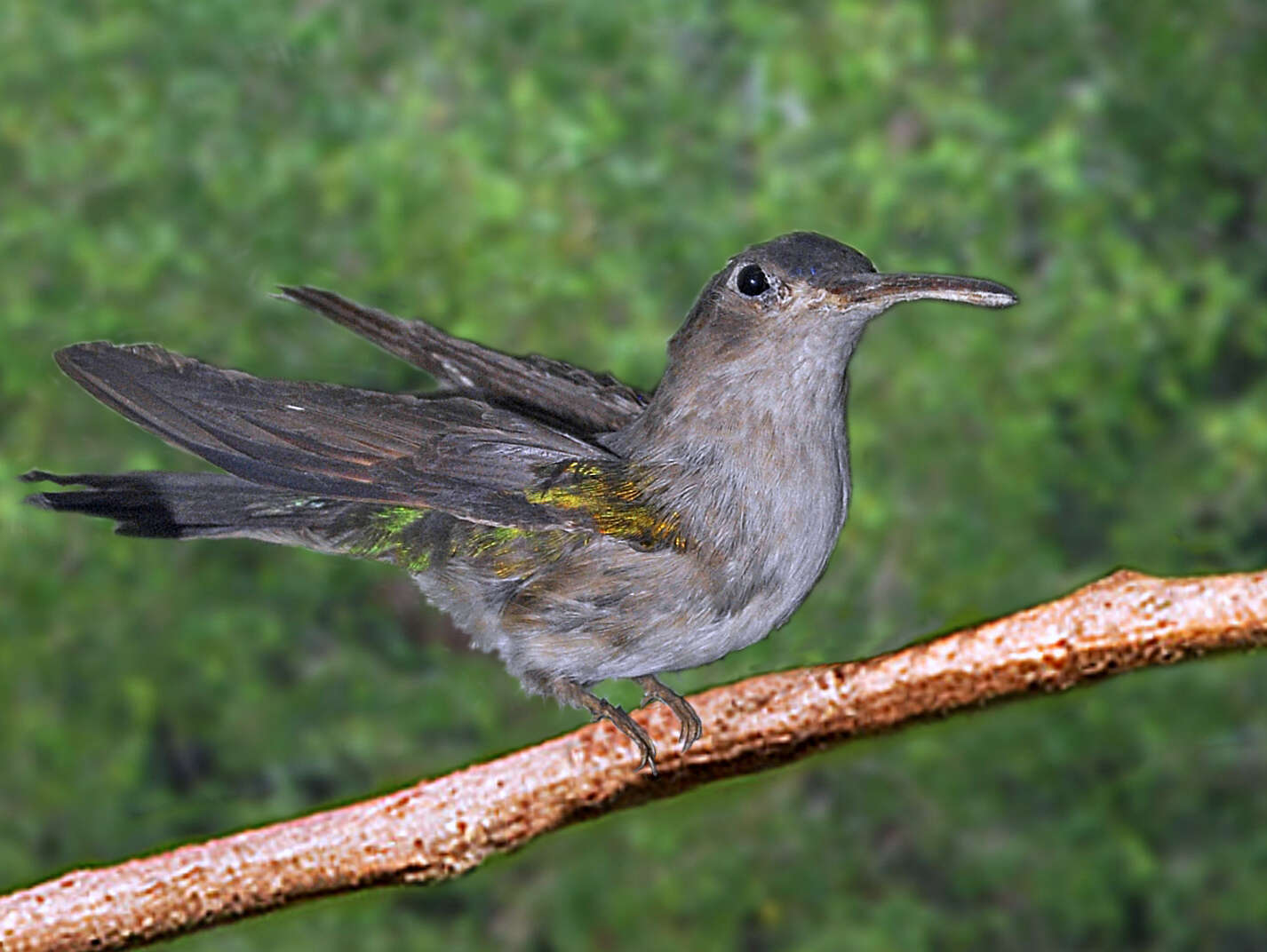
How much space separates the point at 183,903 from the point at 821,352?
37 centimetres

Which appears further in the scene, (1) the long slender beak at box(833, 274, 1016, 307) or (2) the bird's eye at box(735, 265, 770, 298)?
(2) the bird's eye at box(735, 265, 770, 298)

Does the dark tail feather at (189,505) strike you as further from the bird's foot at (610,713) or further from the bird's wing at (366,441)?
the bird's foot at (610,713)

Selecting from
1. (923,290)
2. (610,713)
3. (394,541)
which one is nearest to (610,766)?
(610,713)

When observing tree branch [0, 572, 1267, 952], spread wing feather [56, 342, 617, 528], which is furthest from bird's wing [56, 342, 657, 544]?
tree branch [0, 572, 1267, 952]

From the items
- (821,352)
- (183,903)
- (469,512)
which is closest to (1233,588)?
(821,352)

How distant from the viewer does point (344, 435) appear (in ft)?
2.10

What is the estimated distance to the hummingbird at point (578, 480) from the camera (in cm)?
62

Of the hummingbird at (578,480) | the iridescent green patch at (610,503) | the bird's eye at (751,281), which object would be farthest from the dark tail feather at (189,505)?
the bird's eye at (751,281)

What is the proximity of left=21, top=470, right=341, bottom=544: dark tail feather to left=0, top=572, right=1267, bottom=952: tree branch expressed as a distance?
0.14 metres

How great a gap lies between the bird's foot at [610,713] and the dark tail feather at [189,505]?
16cm

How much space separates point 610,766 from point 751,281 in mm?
240

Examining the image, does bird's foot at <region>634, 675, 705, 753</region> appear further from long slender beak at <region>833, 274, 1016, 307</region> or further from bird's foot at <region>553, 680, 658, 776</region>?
long slender beak at <region>833, 274, 1016, 307</region>

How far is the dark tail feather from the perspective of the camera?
0.65m

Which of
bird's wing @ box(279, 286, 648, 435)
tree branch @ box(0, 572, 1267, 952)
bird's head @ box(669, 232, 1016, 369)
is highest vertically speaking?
bird's wing @ box(279, 286, 648, 435)
